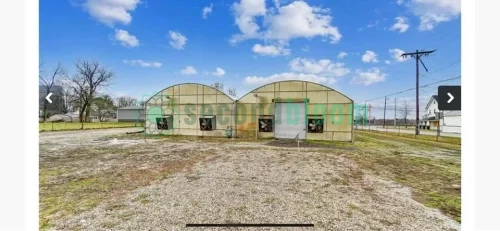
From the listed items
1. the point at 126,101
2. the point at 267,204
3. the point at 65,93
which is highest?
the point at 126,101

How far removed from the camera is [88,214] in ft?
9.21

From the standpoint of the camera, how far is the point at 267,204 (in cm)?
314

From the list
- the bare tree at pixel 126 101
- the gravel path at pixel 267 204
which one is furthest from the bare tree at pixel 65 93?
the bare tree at pixel 126 101

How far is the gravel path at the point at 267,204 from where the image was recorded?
2604mm

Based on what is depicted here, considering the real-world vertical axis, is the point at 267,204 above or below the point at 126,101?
below

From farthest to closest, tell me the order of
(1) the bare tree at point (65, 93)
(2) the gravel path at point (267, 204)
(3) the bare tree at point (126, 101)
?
(3) the bare tree at point (126, 101)
(1) the bare tree at point (65, 93)
(2) the gravel path at point (267, 204)

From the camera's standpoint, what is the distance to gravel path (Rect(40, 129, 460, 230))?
8.54ft

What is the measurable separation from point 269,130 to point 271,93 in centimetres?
214

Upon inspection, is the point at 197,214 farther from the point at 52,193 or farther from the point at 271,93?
the point at 271,93

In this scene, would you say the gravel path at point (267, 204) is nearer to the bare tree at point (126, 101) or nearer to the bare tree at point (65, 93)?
the bare tree at point (65, 93)

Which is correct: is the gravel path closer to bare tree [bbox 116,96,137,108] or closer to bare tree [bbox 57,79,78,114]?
bare tree [bbox 57,79,78,114]

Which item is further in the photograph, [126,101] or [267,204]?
[126,101]

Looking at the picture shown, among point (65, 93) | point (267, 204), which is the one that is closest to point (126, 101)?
point (65, 93)

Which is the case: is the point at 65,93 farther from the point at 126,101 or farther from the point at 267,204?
the point at 126,101
